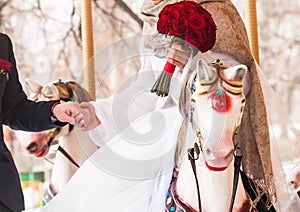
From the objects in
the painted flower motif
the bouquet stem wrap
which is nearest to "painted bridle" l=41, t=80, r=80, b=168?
the painted flower motif

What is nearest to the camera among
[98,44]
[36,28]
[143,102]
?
[143,102]

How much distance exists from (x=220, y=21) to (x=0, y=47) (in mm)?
620

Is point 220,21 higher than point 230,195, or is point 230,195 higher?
point 220,21

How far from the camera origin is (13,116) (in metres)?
1.53

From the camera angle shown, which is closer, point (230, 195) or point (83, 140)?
point (230, 195)

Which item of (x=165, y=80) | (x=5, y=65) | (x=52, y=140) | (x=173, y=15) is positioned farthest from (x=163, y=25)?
(x=52, y=140)

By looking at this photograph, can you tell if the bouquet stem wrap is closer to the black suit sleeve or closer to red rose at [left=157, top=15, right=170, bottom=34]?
red rose at [left=157, top=15, right=170, bottom=34]

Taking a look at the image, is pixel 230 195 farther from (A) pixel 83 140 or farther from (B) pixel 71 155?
(B) pixel 71 155

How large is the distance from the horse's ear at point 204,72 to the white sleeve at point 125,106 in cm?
41

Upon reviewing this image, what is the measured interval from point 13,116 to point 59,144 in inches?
24.3

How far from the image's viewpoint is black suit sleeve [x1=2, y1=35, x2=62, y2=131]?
1.50m

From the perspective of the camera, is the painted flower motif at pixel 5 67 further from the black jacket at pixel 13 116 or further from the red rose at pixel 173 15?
the red rose at pixel 173 15

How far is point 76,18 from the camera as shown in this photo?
3.29 metres

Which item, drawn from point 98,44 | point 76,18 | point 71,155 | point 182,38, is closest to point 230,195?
point 182,38
